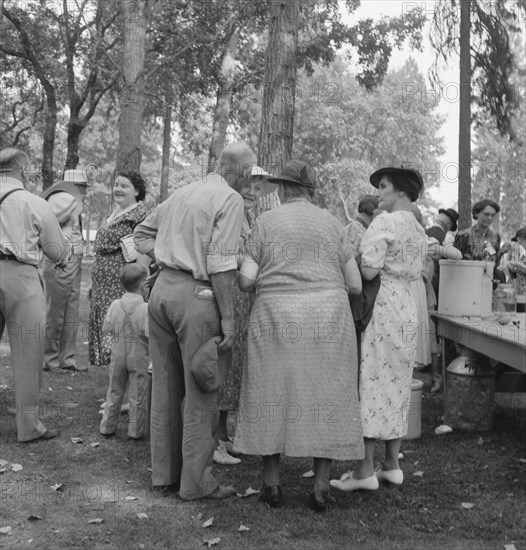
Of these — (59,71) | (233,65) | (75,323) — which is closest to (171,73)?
(233,65)

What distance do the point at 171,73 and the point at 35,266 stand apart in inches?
579

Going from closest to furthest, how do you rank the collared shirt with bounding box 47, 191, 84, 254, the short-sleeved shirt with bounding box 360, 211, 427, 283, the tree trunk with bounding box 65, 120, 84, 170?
the short-sleeved shirt with bounding box 360, 211, 427, 283, the collared shirt with bounding box 47, 191, 84, 254, the tree trunk with bounding box 65, 120, 84, 170

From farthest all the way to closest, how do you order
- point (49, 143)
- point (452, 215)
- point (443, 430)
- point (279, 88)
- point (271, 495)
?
point (49, 143), point (452, 215), point (279, 88), point (443, 430), point (271, 495)

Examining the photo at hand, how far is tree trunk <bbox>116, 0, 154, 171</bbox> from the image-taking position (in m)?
11.3

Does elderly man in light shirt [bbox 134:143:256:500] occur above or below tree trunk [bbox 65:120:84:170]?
below

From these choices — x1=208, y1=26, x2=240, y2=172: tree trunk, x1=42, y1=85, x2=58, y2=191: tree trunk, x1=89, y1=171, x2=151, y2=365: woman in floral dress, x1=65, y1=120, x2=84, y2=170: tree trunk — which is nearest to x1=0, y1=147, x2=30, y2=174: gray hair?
x1=89, y1=171, x2=151, y2=365: woman in floral dress

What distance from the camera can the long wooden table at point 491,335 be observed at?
4711 mm

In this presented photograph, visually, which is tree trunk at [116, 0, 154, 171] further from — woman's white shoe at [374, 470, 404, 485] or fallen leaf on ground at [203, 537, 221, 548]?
fallen leaf on ground at [203, 537, 221, 548]

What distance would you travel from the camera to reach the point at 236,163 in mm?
4375

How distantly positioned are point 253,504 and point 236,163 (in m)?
1.97

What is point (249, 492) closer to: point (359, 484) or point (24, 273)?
point (359, 484)

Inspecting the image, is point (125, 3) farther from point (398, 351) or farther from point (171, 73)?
point (398, 351)

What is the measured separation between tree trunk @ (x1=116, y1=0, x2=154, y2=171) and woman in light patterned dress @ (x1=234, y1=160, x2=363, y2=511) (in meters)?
7.29

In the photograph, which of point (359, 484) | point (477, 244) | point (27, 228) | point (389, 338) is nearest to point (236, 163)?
A: point (389, 338)
